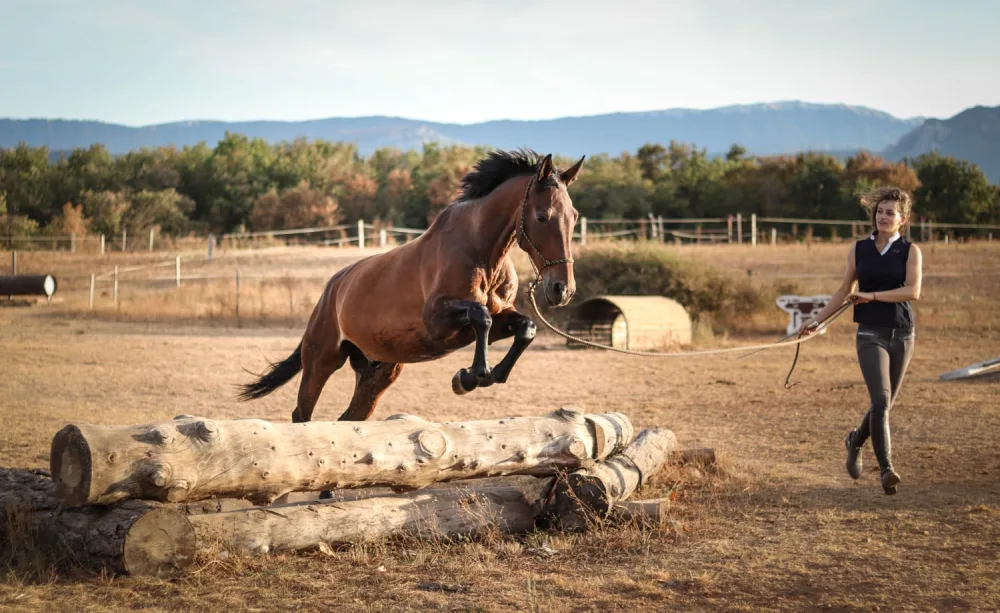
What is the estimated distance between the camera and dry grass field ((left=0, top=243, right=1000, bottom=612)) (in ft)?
15.3

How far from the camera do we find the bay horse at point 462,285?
19.6ft

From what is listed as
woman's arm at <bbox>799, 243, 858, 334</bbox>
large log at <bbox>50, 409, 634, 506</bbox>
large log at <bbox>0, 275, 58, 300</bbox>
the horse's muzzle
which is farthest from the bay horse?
large log at <bbox>0, 275, 58, 300</bbox>

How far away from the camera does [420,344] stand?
22.2 feet

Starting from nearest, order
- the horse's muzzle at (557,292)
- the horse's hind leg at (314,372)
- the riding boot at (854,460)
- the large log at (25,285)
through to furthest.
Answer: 1. the horse's muzzle at (557,292)
2. the riding boot at (854,460)
3. the horse's hind leg at (314,372)
4. the large log at (25,285)

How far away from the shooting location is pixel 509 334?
656 cm

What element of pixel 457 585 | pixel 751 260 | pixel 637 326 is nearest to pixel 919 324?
pixel 637 326

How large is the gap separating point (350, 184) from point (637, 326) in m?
40.5

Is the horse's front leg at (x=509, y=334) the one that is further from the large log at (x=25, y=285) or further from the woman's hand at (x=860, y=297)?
the large log at (x=25, y=285)

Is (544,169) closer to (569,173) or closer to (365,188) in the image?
(569,173)

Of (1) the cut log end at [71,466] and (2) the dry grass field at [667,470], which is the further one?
(2) the dry grass field at [667,470]

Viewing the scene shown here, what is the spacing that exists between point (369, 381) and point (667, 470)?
2.56 metres

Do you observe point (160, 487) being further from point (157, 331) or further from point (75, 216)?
point (75, 216)

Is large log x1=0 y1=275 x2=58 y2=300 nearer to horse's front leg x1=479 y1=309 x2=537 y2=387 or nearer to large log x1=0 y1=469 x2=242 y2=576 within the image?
large log x1=0 y1=469 x2=242 y2=576

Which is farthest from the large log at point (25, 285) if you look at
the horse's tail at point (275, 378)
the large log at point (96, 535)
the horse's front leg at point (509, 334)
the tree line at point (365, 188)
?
the horse's front leg at point (509, 334)
